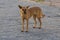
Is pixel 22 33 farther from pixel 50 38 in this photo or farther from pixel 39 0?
pixel 39 0

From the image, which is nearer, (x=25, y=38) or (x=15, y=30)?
(x=25, y=38)

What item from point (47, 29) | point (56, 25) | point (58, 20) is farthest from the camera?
point (58, 20)

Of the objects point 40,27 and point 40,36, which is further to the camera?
point 40,27

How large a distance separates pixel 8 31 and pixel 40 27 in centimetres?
136

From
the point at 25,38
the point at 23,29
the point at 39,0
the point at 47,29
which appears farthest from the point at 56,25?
the point at 39,0

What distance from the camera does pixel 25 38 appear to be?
29.9ft

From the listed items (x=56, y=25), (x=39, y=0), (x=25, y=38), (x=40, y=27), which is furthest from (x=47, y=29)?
(x=39, y=0)

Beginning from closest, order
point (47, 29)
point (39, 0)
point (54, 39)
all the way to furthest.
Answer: point (54, 39), point (47, 29), point (39, 0)

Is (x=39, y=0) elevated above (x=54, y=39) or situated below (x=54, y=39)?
above

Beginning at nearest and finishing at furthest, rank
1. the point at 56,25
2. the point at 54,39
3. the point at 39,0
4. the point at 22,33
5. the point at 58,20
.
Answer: the point at 54,39 → the point at 22,33 → the point at 56,25 → the point at 58,20 → the point at 39,0

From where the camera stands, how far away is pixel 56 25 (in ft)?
38.0

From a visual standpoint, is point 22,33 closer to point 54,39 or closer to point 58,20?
point 54,39

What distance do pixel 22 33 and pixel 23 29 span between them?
34 cm

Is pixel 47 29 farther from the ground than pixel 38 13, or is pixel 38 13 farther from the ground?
pixel 38 13
